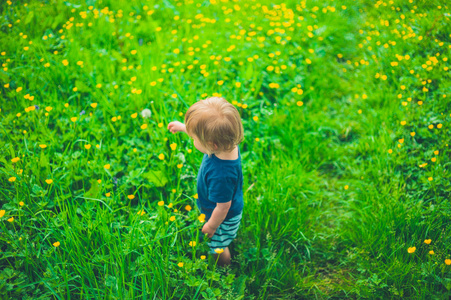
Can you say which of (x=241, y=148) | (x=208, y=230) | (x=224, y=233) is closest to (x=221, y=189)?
(x=208, y=230)

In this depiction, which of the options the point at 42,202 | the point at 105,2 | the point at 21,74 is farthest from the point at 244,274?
the point at 105,2

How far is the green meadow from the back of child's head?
1.92ft

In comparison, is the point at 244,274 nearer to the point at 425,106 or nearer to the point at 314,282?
the point at 314,282

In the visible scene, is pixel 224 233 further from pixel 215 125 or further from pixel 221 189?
pixel 215 125

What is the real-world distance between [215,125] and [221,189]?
0.35 m

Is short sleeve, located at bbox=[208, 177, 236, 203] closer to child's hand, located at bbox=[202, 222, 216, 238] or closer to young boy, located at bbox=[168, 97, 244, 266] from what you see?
young boy, located at bbox=[168, 97, 244, 266]

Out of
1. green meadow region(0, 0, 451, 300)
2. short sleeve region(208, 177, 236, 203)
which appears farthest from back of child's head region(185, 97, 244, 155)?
green meadow region(0, 0, 451, 300)

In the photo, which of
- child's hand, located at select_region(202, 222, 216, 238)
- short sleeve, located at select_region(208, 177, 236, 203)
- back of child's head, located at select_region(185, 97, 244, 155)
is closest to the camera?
back of child's head, located at select_region(185, 97, 244, 155)

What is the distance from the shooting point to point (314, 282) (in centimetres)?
201

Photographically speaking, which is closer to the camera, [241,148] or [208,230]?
[208,230]

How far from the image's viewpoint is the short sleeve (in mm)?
1588

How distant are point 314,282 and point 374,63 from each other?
279 cm

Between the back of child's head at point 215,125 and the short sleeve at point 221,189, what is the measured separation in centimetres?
16

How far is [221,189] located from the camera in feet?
5.21
